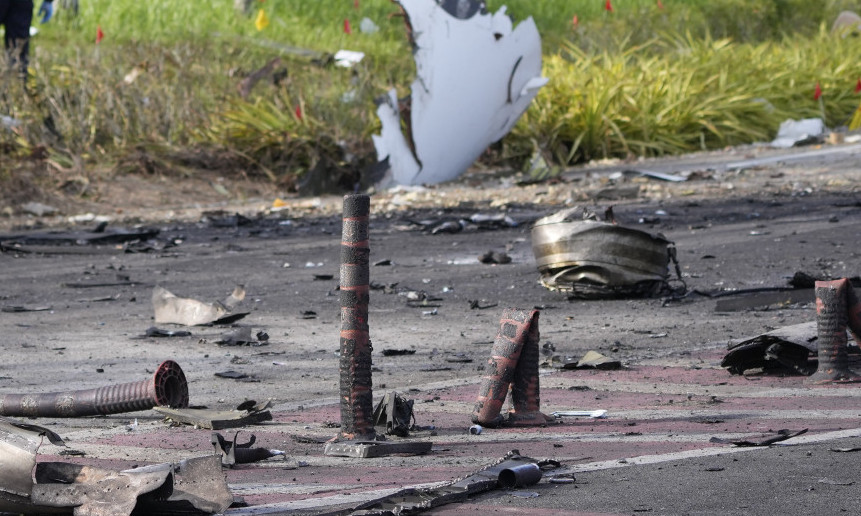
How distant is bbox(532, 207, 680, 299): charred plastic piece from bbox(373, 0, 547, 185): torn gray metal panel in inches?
311

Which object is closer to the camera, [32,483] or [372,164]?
[32,483]

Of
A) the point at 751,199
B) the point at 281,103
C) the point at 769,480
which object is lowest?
the point at 769,480

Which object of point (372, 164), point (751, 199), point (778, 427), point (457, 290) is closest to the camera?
point (778, 427)

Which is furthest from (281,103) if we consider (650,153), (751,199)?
(751,199)

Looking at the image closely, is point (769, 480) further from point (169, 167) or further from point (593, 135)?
point (593, 135)

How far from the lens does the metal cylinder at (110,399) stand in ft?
17.9

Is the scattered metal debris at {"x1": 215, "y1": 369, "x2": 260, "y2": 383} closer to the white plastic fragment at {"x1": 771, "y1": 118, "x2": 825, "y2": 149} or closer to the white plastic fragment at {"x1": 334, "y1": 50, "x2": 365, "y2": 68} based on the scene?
the white plastic fragment at {"x1": 771, "y1": 118, "x2": 825, "y2": 149}

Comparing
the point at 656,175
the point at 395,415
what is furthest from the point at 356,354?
the point at 656,175

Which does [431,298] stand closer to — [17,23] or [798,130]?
[17,23]

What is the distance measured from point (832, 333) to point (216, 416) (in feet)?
9.04

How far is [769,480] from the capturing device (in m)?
4.32

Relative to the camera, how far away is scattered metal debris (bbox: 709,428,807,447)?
4930 millimetres

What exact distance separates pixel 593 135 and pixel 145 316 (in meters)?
11.6

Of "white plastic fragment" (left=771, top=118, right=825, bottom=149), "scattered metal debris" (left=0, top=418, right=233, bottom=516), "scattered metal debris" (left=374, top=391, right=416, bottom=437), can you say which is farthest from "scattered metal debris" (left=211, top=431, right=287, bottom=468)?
"white plastic fragment" (left=771, top=118, right=825, bottom=149)
